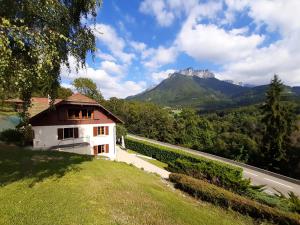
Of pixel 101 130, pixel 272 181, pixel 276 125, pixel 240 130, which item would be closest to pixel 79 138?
pixel 101 130

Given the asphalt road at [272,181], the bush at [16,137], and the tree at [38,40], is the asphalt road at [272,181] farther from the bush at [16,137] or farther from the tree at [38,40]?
the bush at [16,137]

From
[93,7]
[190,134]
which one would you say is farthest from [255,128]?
[93,7]

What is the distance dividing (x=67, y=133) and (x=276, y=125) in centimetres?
3271

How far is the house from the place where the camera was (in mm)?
28966

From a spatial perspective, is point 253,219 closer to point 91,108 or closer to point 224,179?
point 224,179

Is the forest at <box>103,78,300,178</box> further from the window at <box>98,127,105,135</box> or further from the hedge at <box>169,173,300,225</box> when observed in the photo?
the hedge at <box>169,173,300,225</box>

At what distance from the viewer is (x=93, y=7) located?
12.6m

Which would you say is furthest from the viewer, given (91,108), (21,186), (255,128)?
(255,128)

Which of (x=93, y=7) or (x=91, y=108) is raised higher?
(x=93, y=7)

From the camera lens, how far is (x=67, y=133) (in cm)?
3114

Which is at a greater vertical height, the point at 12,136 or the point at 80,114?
the point at 80,114

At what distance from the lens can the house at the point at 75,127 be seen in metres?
29.0

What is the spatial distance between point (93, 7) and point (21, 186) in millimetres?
9397

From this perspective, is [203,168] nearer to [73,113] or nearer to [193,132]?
[73,113]
